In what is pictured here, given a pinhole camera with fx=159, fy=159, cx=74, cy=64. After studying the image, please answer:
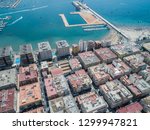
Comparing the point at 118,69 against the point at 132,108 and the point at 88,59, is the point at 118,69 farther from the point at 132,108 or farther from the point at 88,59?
the point at 132,108

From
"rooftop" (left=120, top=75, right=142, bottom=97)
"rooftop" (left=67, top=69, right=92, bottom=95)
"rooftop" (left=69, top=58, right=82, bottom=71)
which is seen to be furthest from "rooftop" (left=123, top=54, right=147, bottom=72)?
"rooftop" (left=69, top=58, right=82, bottom=71)

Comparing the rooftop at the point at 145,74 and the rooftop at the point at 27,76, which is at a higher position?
the rooftop at the point at 27,76

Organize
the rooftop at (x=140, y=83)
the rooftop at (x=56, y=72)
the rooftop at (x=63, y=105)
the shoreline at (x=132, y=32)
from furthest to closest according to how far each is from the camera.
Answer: the shoreline at (x=132, y=32)
the rooftop at (x=56, y=72)
the rooftop at (x=140, y=83)
the rooftop at (x=63, y=105)

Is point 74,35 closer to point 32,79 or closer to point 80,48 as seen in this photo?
point 80,48

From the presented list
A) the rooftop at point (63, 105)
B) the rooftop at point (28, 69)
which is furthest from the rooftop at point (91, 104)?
the rooftop at point (28, 69)

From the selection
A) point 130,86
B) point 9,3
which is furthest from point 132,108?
point 9,3

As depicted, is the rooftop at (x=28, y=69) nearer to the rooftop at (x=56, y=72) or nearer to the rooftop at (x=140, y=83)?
the rooftop at (x=56, y=72)

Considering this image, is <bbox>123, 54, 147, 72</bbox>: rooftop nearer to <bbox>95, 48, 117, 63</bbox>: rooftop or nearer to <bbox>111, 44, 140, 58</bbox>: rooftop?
<bbox>111, 44, 140, 58</bbox>: rooftop
